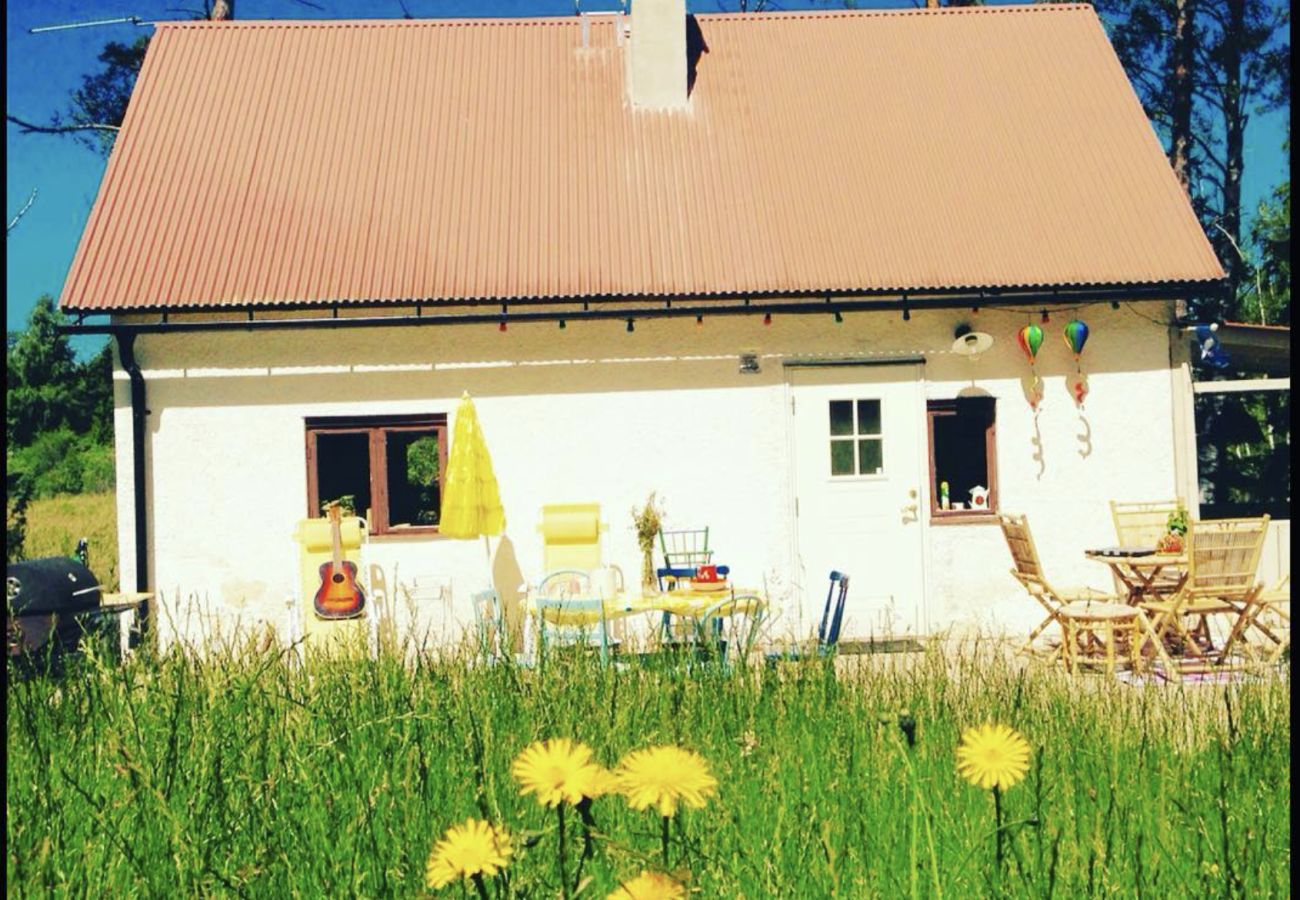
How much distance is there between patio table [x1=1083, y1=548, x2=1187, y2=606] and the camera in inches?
338

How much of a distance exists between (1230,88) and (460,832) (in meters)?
24.6

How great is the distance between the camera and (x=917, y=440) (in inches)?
406

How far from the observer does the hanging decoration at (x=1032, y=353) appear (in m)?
10.0

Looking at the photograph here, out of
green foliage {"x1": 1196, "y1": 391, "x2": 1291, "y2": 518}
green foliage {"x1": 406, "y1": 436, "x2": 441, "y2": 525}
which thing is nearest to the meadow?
green foliage {"x1": 406, "y1": 436, "x2": 441, "y2": 525}

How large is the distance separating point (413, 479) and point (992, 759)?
61.4ft

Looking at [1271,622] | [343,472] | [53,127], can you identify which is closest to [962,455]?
[1271,622]

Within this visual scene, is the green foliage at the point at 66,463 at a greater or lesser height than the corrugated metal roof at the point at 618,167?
lesser

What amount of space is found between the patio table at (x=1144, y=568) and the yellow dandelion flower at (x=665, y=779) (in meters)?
7.76

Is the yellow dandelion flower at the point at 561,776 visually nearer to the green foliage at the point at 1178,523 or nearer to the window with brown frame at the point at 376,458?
the green foliage at the point at 1178,523

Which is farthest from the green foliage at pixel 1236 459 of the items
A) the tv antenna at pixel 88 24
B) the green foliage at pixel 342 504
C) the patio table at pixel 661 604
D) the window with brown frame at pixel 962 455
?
the tv antenna at pixel 88 24

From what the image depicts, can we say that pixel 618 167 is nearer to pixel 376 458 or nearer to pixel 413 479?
pixel 376 458

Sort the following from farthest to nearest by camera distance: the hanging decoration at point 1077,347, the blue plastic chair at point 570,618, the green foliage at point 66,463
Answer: the green foliage at point 66,463
the hanging decoration at point 1077,347
the blue plastic chair at point 570,618

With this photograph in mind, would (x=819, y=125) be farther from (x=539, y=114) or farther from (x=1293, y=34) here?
(x=1293, y=34)

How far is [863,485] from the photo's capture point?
10375 mm
